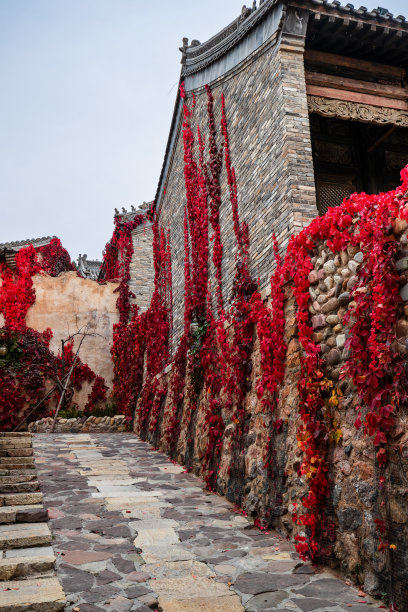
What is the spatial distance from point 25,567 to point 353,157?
803 cm

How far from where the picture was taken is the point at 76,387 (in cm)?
1373

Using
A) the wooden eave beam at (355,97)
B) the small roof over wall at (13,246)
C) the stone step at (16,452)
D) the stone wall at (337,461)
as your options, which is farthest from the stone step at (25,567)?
the small roof over wall at (13,246)

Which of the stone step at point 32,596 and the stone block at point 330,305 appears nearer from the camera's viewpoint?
the stone step at point 32,596

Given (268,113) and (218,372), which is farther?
(218,372)

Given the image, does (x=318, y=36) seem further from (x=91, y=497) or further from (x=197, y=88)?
(x=91, y=497)

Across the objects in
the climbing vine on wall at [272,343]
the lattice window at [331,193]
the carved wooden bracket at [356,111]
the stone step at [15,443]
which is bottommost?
the stone step at [15,443]

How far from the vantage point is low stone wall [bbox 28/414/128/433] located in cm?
1191

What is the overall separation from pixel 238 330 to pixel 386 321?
2.90 m

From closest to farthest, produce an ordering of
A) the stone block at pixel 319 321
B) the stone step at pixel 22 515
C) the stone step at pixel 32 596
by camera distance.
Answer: the stone step at pixel 32 596 → the stone block at pixel 319 321 → the stone step at pixel 22 515

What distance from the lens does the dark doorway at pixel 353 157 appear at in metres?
8.45

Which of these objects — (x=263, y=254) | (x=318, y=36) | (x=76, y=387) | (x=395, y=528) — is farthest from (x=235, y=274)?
(x=76, y=387)

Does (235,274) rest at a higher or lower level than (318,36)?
lower

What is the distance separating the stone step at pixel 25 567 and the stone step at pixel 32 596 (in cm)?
7

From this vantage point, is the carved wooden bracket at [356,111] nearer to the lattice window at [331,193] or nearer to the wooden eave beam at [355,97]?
the wooden eave beam at [355,97]
